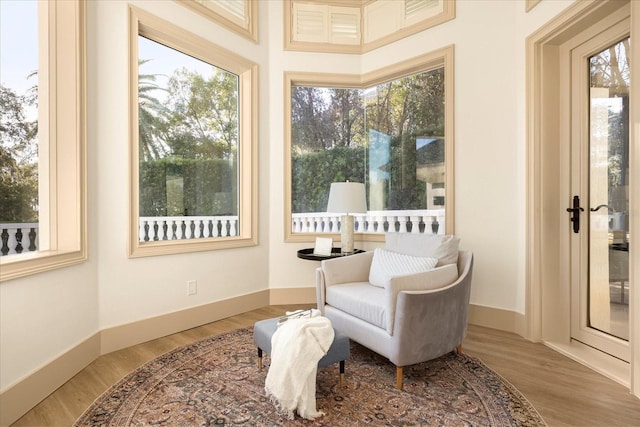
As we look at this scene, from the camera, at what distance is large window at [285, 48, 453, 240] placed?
11.8 ft

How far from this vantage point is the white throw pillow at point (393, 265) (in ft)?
8.16

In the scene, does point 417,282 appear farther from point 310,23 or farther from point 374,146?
point 310,23

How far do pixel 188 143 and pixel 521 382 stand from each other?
328 centimetres

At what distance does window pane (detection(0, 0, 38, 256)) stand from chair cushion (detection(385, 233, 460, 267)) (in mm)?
2575

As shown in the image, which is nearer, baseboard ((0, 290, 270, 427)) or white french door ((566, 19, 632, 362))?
baseboard ((0, 290, 270, 427))

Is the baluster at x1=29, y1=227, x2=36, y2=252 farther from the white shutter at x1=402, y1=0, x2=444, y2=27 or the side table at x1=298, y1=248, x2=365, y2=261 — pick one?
the white shutter at x1=402, y1=0, x2=444, y2=27

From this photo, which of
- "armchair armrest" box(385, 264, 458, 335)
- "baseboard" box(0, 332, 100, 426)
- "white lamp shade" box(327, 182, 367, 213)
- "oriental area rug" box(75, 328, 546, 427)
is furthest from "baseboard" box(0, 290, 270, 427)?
"armchair armrest" box(385, 264, 458, 335)

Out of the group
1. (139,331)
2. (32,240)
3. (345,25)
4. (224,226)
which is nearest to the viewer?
(32,240)

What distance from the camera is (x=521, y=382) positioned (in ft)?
6.99

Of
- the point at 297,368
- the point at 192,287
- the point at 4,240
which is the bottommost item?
the point at 297,368

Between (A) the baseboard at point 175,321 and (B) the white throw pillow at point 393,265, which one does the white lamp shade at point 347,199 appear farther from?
(A) the baseboard at point 175,321

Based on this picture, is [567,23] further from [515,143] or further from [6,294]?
[6,294]

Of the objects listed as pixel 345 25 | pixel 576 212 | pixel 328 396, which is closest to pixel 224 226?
pixel 328 396

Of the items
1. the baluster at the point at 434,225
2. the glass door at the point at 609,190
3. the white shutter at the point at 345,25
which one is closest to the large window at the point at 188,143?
the white shutter at the point at 345,25
